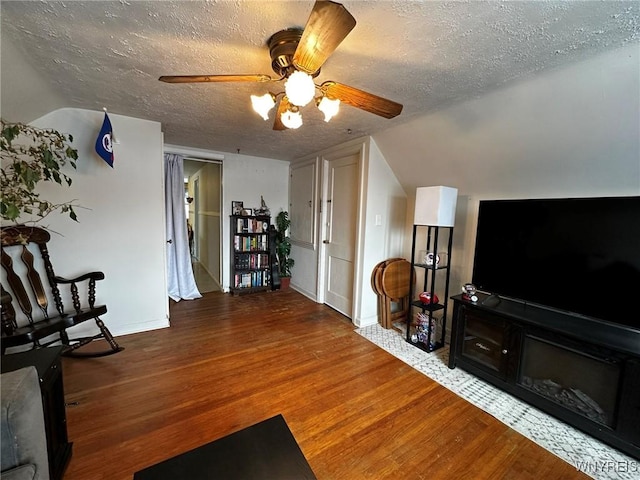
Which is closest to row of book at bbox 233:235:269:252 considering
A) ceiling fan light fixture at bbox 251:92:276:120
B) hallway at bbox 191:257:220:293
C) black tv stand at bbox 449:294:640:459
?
hallway at bbox 191:257:220:293

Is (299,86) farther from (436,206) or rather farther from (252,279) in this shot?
(252,279)

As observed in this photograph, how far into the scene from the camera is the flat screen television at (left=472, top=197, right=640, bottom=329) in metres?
1.59

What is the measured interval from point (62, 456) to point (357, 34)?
105 inches

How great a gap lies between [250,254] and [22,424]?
3456mm

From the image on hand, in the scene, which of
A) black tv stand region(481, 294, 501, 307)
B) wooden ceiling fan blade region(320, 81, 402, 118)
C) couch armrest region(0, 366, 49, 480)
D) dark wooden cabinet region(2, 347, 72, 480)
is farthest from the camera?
black tv stand region(481, 294, 501, 307)

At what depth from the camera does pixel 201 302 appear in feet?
12.4

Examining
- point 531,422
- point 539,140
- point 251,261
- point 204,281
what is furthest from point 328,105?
point 204,281

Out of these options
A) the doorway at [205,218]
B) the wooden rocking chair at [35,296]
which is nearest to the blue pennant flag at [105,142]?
the wooden rocking chair at [35,296]

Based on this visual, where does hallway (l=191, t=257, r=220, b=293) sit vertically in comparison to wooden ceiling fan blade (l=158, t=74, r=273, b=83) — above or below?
below

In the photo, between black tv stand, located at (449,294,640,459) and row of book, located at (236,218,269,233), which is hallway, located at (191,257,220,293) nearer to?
row of book, located at (236,218,269,233)

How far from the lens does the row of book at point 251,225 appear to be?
4.20m

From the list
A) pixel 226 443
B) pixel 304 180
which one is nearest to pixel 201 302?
pixel 304 180

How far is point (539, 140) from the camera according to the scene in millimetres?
1872

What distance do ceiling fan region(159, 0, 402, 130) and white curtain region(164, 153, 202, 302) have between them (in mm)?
2774
